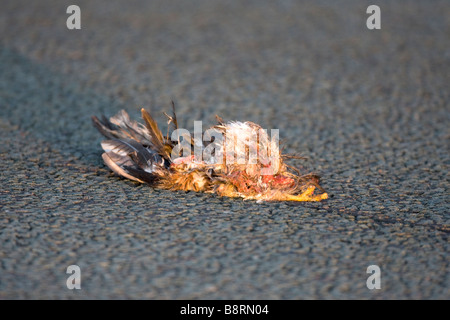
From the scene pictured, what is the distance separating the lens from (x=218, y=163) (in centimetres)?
325

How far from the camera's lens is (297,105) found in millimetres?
5031

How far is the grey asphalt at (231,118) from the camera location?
8.43 feet

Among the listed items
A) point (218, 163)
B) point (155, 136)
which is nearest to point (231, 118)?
point (155, 136)

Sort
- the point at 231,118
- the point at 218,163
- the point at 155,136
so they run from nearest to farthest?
the point at 218,163
the point at 155,136
the point at 231,118

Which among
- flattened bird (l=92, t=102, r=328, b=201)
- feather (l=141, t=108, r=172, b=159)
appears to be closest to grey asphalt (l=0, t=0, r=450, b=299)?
flattened bird (l=92, t=102, r=328, b=201)

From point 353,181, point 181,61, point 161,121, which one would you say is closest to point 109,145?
point 161,121

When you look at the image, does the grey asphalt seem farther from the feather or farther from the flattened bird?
the feather

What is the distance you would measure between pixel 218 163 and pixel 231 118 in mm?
1491

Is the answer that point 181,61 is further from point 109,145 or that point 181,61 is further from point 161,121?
point 109,145

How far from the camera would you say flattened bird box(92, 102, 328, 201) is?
320cm

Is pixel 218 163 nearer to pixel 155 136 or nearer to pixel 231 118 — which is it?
pixel 155 136

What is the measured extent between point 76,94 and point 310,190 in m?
2.61

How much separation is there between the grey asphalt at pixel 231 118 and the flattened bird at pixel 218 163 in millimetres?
88
